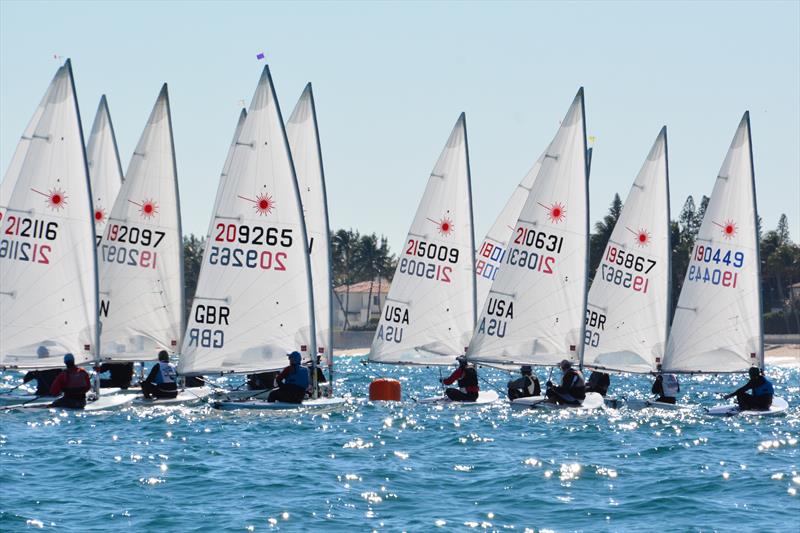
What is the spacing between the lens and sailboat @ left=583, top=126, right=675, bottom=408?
35188 millimetres

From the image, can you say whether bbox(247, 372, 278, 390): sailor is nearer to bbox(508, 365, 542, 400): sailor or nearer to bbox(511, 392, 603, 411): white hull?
bbox(508, 365, 542, 400): sailor

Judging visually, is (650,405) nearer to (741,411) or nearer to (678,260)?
(741,411)

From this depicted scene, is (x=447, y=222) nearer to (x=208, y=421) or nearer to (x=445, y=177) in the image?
(x=445, y=177)

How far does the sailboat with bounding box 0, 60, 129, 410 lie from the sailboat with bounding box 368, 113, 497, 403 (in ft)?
29.7

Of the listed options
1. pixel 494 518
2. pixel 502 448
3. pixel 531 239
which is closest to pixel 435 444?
pixel 502 448

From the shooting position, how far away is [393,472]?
20469 millimetres

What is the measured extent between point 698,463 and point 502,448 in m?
3.56

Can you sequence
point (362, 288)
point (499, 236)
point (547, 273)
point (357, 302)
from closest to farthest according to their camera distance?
1. point (547, 273)
2. point (499, 236)
3. point (357, 302)
4. point (362, 288)

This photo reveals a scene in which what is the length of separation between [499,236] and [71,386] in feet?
50.4

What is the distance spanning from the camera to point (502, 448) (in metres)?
23.7

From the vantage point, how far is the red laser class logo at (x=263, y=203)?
97.7 feet

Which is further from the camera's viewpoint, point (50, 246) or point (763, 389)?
point (763, 389)

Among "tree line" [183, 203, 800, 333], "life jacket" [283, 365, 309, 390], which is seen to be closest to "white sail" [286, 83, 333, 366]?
"life jacket" [283, 365, 309, 390]

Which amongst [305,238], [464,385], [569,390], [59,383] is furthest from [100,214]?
[569,390]
